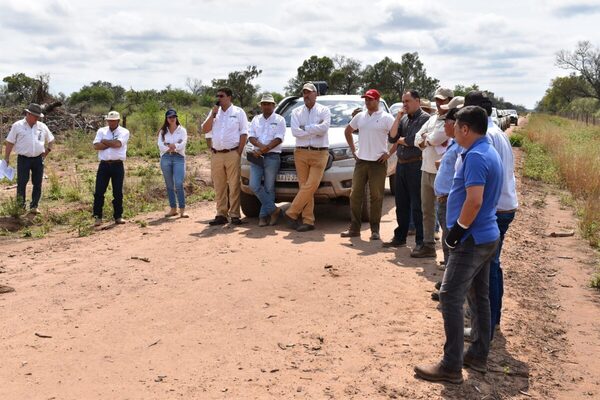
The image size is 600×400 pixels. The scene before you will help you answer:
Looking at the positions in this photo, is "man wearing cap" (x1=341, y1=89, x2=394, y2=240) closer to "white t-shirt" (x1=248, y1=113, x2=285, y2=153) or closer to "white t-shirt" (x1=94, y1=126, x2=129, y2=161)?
"white t-shirt" (x1=248, y1=113, x2=285, y2=153)

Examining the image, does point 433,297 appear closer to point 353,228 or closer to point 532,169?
point 353,228

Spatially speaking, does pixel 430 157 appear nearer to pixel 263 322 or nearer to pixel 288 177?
pixel 263 322

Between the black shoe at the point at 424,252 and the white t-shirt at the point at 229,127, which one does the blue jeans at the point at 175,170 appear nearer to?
the white t-shirt at the point at 229,127

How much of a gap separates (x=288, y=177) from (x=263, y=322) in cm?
Result: 408

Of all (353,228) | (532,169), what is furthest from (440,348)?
(532,169)

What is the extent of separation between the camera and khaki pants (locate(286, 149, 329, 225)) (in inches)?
340

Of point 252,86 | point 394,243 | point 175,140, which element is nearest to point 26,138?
point 175,140

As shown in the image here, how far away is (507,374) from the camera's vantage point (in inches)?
178

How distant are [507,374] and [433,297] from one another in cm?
144

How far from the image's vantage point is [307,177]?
8820mm

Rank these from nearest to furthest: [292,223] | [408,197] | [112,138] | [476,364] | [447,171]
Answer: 1. [476,364]
2. [447,171]
3. [408,197]
4. [292,223]
5. [112,138]

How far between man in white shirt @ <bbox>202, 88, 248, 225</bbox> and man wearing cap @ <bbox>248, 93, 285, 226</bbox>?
0.70ft

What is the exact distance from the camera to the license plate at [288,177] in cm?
905

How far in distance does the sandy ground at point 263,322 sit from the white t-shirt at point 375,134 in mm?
1124
